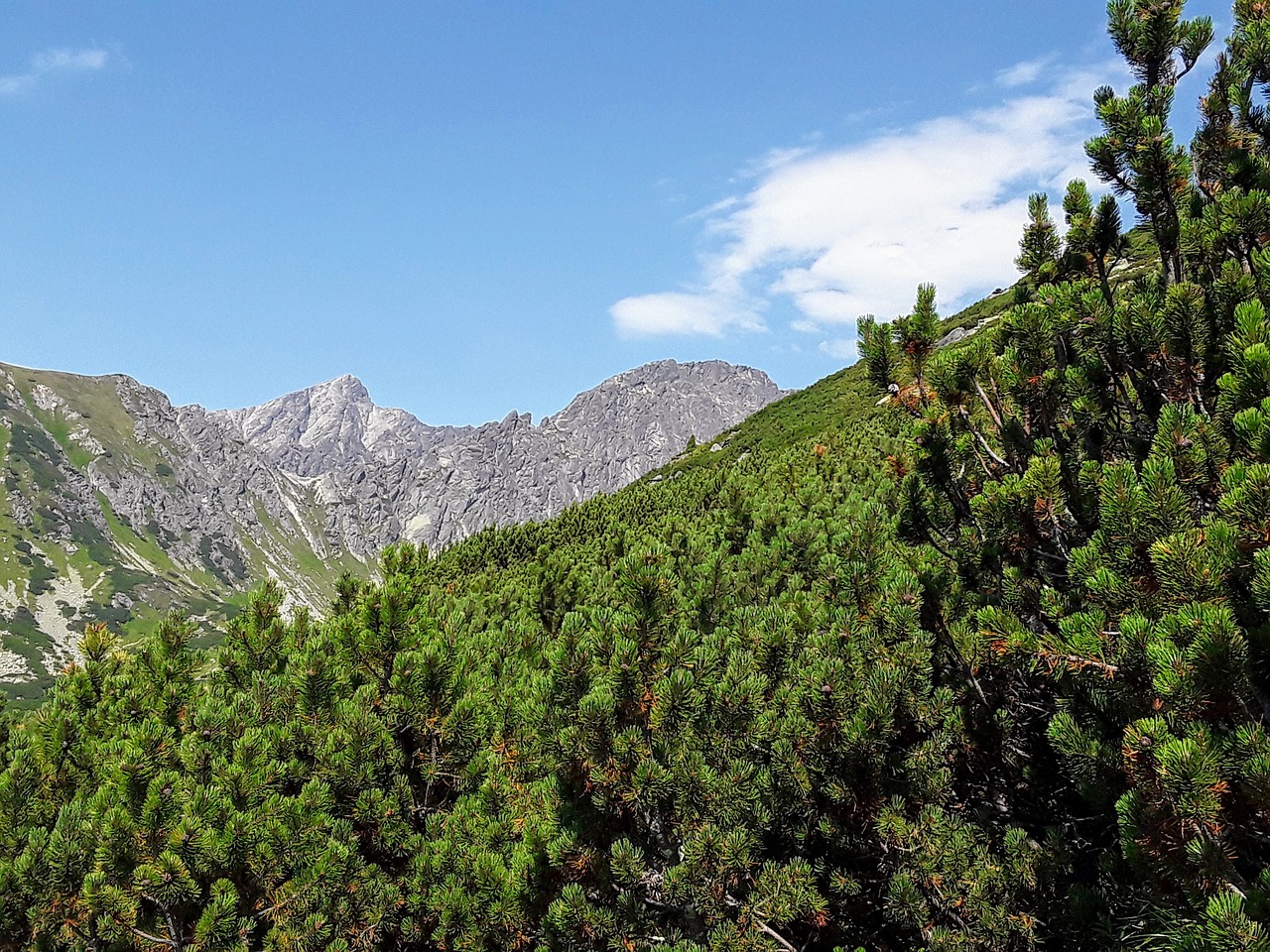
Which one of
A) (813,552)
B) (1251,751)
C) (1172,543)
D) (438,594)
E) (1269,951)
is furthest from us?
(438,594)

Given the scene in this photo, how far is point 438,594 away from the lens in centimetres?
1395

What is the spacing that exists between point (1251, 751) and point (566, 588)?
39.0 ft

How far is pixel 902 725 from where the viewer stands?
17.7 feet

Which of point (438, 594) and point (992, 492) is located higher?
point (438, 594)

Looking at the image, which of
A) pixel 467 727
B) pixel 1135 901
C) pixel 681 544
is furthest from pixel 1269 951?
pixel 681 544

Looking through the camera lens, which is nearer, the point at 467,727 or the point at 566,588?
the point at 467,727

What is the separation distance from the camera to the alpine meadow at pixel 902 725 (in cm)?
360

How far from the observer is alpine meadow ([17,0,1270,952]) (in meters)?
3.60

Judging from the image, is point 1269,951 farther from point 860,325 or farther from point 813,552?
point 813,552

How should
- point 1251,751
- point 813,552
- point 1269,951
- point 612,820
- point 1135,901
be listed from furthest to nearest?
point 813,552 < point 612,820 < point 1135,901 < point 1251,751 < point 1269,951

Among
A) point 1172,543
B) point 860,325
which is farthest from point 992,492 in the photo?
point 860,325

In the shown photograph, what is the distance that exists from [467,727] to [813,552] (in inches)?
199

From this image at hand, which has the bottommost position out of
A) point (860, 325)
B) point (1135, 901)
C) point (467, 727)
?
point (1135, 901)

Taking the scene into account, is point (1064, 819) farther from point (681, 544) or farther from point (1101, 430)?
point (681, 544)
